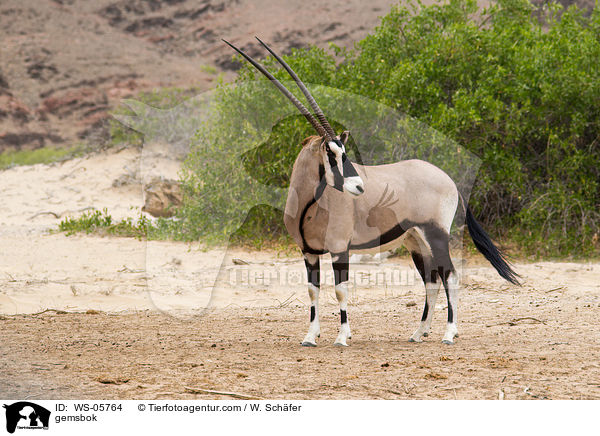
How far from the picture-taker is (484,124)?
9430 millimetres

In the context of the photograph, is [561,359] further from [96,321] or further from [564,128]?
[564,128]

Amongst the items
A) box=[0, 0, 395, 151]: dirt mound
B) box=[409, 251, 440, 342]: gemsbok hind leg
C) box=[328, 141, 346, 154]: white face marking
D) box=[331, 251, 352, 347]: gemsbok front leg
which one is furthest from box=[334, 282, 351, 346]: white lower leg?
box=[0, 0, 395, 151]: dirt mound

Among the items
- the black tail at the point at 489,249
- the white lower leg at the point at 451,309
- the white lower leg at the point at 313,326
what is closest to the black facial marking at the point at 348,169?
the white lower leg at the point at 313,326

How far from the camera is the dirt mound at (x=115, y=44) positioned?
2777cm

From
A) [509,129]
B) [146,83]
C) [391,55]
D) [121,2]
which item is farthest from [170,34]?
[509,129]

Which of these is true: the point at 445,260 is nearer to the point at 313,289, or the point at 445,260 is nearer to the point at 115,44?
the point at 313,289

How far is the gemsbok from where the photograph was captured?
15.7 ft
